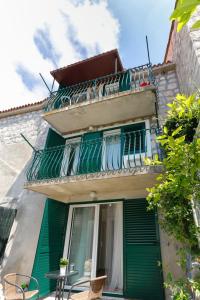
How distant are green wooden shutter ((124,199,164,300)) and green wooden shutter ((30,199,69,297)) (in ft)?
7.29

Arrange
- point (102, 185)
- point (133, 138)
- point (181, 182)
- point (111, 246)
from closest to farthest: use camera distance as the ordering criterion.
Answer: point (181, 182)
point (102, 185)
point (111, 246)
point (133, 138)

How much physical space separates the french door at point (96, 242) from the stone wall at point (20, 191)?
1.17 metres

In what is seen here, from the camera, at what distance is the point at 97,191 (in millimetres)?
6066

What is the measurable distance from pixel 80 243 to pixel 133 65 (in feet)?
21.9

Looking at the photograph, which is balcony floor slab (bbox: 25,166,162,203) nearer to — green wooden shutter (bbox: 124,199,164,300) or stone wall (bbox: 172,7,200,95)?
green wooden shutter (bbox: 124,199,164,300)

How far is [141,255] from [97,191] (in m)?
2.21

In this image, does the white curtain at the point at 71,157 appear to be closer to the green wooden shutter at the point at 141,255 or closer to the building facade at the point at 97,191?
the building facade at the point at 97,191

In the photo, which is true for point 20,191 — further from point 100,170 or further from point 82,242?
point 100,170

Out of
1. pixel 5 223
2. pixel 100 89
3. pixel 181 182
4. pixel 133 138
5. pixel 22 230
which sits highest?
pixel 100 89

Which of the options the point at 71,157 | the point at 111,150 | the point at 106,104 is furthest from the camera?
the point at 71,157

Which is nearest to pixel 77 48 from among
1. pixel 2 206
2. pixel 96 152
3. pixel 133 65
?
pixel 133 65

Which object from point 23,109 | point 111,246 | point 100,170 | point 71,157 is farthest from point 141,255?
point 23,109

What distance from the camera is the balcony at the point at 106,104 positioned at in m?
6.16

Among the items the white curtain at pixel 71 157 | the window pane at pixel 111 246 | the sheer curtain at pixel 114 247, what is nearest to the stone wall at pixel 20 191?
the white curtain at pixel 71 157
